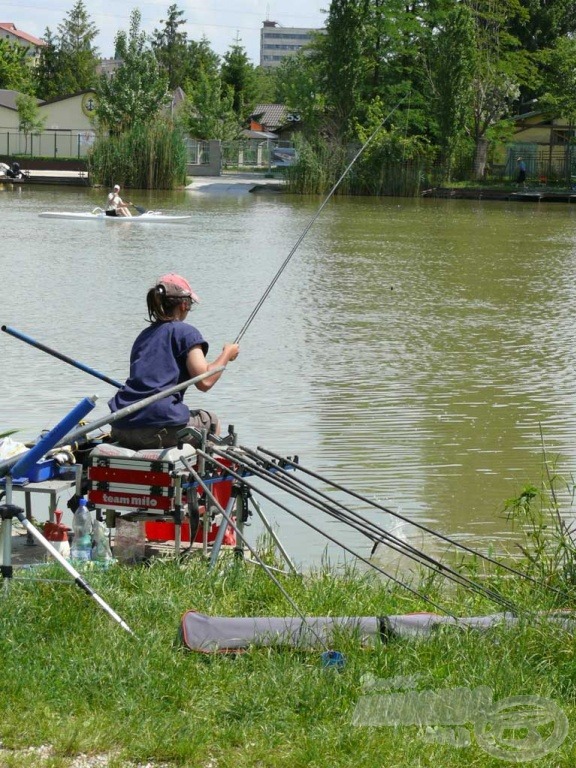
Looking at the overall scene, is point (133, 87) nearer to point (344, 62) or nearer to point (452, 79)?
point (344, 62)

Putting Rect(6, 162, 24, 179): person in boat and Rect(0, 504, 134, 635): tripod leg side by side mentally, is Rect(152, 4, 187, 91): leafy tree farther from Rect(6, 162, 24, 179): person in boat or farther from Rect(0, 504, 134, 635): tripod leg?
Rect(0, 504, 134, 635): tripod leg

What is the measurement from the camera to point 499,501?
8867mm

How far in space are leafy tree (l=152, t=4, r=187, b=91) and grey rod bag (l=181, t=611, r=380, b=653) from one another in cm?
11473

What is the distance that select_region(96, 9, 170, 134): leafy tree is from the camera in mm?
67688

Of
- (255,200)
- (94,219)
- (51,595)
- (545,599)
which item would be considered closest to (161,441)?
(51,595)

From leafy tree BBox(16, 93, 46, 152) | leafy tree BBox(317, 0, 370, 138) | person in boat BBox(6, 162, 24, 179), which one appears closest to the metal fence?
leafy tree BBox(16, 93, 46, 152)

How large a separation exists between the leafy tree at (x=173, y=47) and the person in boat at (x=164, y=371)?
113 meters

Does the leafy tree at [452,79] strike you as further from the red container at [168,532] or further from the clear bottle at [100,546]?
the clear bottle at [100,546]

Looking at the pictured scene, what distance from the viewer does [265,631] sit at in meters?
4.93

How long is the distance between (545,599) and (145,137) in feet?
173

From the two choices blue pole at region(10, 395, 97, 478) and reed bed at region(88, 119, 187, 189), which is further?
reed bed at region(88, 119, 187, 189)

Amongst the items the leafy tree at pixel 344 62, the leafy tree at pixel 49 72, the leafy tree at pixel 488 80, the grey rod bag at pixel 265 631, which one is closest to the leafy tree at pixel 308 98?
the leafy tree at pixel 344 62

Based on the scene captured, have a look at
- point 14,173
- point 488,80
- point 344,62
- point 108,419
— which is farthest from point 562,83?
point 108,419

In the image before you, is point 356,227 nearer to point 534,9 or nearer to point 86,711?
point 86,711
